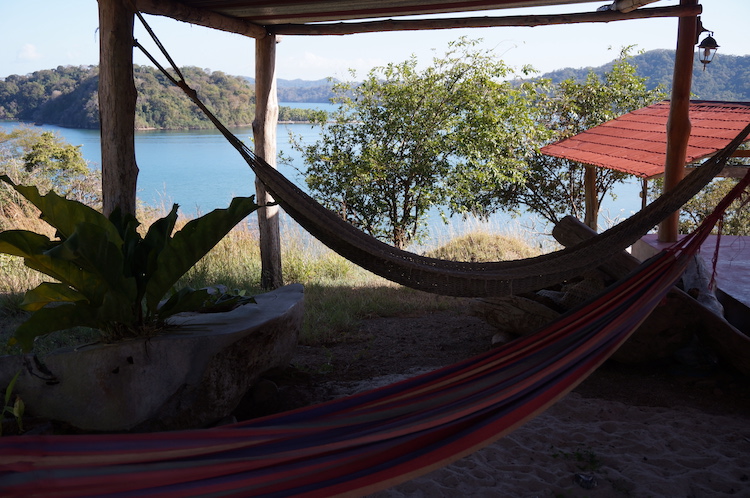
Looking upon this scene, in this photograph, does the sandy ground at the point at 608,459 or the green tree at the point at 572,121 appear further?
the green tree at the point at 572,121

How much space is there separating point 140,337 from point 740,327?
2.78m

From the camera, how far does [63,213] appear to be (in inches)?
74.0

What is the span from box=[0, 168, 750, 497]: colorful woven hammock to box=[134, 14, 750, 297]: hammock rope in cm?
19

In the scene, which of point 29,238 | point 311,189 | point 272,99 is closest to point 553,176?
point 311,189

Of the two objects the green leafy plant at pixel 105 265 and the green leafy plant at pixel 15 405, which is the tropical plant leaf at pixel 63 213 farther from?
the green leafy plant at pixel 15 405

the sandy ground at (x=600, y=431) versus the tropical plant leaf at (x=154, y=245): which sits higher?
the tropical plant leaf at (x=154, y=245)

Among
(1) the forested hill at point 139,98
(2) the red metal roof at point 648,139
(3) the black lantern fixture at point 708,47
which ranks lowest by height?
(2) the red metal roof at point 648,139

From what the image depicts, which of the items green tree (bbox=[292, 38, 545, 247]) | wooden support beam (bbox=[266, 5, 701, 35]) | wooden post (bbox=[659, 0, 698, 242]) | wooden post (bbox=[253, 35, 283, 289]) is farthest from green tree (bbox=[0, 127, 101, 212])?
wooden post (bbox=[659, 0, 698, 242])

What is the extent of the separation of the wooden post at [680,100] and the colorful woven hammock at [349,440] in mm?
2449

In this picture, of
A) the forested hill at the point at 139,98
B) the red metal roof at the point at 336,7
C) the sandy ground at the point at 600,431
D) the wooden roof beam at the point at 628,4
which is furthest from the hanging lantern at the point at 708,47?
the forested hill at the point at 139,98

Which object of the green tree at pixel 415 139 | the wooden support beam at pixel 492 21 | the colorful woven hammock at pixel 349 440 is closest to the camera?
the colorful woven hammock at pixel 349 440

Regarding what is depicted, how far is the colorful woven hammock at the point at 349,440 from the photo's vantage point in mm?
1112

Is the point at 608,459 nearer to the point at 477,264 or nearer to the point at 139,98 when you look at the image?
the point at 477,264

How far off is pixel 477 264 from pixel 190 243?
38.4 inches
